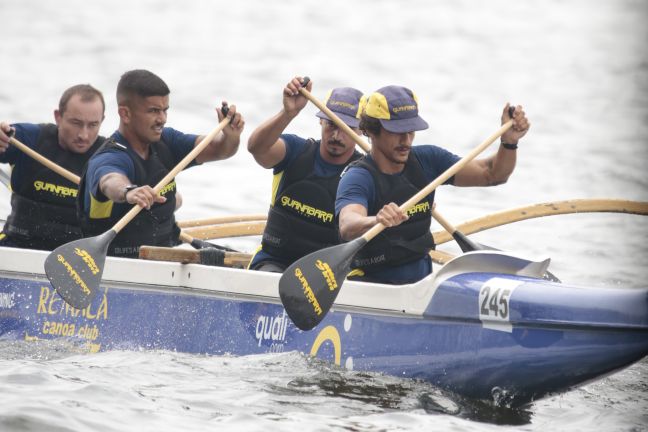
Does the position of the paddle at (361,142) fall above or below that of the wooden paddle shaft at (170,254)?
above

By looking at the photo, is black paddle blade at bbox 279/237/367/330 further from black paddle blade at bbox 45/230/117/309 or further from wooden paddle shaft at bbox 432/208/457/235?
black paddle blade at bbox 45/230/117/309

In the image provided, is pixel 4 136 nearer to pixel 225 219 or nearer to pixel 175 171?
pixel 175 171

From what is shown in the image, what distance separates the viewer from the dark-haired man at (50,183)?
8281 mm

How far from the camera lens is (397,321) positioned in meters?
6.40

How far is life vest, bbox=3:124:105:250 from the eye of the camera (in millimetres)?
8305

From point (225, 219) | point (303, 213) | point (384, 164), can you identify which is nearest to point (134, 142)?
point (303, 213)

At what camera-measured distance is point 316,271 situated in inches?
252

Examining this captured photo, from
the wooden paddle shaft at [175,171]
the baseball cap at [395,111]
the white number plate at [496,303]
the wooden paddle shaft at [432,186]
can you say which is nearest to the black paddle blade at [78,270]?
the wooden paddle shaft at [175,171]

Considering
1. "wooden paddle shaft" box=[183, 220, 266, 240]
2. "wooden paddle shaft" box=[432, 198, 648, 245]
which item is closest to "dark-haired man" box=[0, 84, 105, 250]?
"wooden paddle shaft" box=[183, 220, 266, 240]

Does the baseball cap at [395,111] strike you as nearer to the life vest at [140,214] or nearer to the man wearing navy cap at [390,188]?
the man wearing navy cap at [390,188]

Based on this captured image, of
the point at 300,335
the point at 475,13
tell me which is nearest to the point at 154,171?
the point at 300,335

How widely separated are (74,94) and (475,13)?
19773 millimetres

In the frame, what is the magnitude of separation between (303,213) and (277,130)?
53 centimetres

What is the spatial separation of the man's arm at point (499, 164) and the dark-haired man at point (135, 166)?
1557mm
